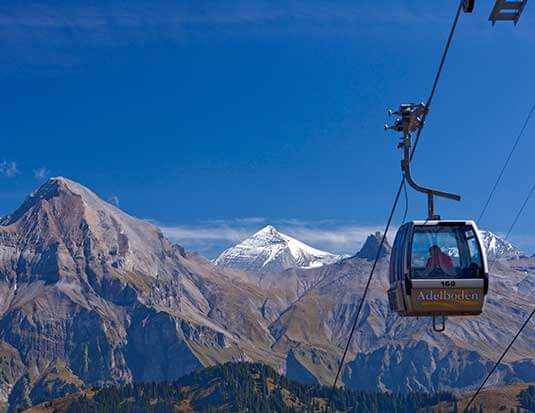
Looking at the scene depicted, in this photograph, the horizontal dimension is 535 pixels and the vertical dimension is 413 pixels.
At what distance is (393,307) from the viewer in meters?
42.8

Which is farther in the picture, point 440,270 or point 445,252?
point 445,252

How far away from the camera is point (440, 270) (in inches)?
1606

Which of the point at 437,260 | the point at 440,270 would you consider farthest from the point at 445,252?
the point at 440,270

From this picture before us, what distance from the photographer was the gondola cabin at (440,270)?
3978 centimetres

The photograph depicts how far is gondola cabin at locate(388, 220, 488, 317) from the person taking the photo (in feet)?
131

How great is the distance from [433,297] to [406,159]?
19.9 feet

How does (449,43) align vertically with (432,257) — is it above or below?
above

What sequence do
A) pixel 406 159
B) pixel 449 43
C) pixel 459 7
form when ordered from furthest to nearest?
pixel 406 159 → pixel 449 43 → pixel 459 7

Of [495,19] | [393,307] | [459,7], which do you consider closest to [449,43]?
[459,7]

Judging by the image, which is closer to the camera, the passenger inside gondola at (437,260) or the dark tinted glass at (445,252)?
the dark tinted glass at (445,252)

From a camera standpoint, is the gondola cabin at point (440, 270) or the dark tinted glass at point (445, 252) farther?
the dark tinted glass at point (445, 252)

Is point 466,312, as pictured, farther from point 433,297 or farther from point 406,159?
point 406,159

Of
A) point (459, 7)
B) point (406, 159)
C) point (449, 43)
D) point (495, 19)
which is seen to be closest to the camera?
point (495, 19)

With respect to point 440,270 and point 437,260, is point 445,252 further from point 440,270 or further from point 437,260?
point 440,270
